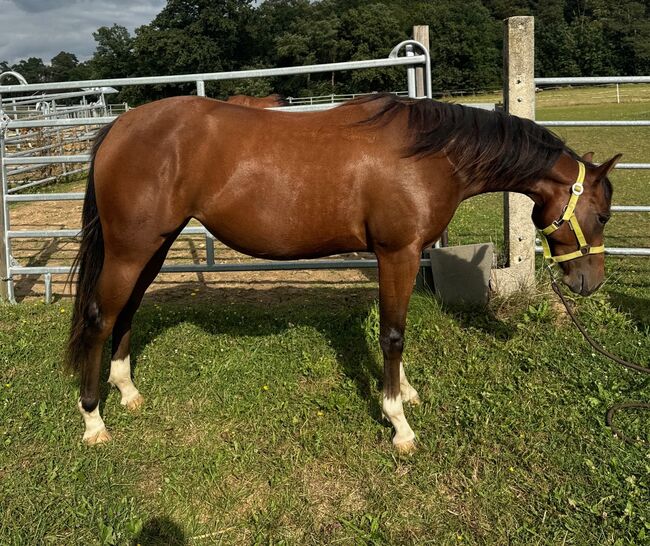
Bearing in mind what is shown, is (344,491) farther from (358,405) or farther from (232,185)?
(232,185)

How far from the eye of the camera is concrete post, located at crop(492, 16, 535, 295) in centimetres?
397

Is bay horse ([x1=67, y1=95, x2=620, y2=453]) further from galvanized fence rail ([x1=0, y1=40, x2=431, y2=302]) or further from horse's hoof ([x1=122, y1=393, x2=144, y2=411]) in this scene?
galvanized fence rail ([x1=0, y1=40, x2=431, y2=302])

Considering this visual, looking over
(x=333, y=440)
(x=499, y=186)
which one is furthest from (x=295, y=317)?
(x=499, y=186)

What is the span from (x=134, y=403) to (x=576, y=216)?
2.85 m

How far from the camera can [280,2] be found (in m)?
68.4

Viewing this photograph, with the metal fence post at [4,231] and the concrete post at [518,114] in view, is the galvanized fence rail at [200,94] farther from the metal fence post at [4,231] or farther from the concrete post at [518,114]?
the concrete post at [518,114]

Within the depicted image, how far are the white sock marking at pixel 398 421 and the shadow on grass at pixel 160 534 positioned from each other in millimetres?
1179

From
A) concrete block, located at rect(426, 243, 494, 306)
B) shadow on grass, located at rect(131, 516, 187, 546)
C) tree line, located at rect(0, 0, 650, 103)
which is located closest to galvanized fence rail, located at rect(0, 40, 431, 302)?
concrete block, located at rect(426, 243, 494, 306)

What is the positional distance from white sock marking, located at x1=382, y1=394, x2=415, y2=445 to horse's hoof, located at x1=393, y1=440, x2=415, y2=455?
0.03 ft

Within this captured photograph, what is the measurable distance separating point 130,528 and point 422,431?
157 centimetres

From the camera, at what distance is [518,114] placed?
13.3ft

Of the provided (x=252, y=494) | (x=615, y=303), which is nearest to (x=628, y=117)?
(x=615, y=303)

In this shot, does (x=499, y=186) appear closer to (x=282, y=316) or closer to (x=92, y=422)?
(x=282, y=316)

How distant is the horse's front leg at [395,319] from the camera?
2709 millimetres
